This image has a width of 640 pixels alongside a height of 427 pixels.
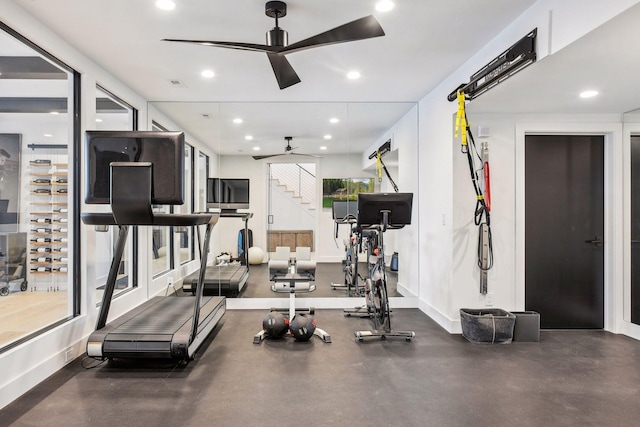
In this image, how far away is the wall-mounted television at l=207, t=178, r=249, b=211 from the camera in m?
5.22

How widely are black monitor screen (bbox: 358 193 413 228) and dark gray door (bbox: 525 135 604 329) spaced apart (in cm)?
151

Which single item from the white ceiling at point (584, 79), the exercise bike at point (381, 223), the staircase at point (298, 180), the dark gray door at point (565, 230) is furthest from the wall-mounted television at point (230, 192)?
the dark gray door at point (565, 230)

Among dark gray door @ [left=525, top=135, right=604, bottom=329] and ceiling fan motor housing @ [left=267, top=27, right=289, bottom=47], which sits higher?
ceiling fan motor housing @ [left=267, top=27, right=289, bottom=47]

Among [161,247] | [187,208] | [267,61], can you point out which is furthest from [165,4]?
[161,247]

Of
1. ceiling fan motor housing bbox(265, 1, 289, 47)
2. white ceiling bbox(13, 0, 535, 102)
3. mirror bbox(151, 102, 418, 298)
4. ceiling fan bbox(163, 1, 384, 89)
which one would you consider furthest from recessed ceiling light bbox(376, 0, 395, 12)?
mirror bbox(151, 102, 418, 298)

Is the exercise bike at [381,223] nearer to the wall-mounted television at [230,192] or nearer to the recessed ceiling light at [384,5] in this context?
the recessed ceiling light at [384,5]

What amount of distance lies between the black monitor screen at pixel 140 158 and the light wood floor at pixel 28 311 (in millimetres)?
1177

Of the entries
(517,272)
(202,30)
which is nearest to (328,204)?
(517,272)

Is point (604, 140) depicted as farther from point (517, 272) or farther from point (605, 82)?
point (517, 272)

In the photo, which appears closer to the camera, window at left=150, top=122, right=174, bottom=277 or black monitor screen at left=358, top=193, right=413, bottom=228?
black monitor screen at left=358, top=193, right=413, bottom=228

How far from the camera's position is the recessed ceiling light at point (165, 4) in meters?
2.62

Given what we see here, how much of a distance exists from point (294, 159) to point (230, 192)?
105cm

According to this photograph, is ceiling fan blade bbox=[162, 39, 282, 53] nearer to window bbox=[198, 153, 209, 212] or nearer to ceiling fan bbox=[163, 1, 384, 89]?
ceiling fan bbox=[163, 1, 384, 89]

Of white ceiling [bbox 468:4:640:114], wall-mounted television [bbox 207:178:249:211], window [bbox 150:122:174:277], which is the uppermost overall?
white ceiling [bbox 468:4:640:114]
